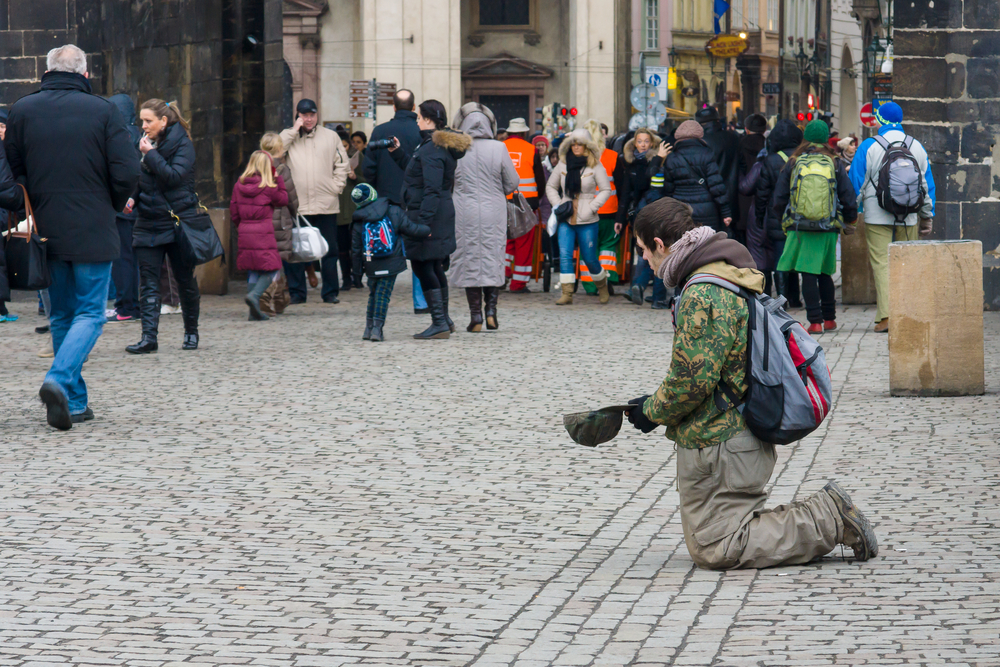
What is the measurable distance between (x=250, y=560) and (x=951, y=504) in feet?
9.38

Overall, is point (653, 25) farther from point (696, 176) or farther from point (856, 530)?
point (856, 530)

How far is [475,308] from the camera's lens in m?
12.5

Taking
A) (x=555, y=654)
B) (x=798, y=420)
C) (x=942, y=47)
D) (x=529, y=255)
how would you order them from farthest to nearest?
(x=529, y=255) → (x=942, y=47) → (x=798, y=420) → (x=555, y=654)

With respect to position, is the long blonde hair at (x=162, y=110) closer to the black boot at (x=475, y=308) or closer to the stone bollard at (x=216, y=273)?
the black boot at (x=475, y=308)

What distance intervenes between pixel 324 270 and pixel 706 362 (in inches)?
412

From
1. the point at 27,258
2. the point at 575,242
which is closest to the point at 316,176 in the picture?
the point at 575,242

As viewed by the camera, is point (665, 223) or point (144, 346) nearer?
point (665, 223)

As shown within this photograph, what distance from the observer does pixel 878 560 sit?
530cm

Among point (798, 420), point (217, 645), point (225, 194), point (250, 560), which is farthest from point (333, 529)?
point (225, 194)

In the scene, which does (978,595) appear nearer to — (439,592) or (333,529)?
(439,592)

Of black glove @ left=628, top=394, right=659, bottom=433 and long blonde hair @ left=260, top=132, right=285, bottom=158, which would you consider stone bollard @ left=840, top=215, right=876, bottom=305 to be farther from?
black glove @ left=628, top=394, right=659, bottom=433

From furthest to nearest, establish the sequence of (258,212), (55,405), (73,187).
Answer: (258,212) < (73,187) < (55,405)

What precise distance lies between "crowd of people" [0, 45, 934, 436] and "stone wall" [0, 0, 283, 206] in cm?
210

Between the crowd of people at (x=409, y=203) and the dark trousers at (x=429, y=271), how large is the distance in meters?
0.01
